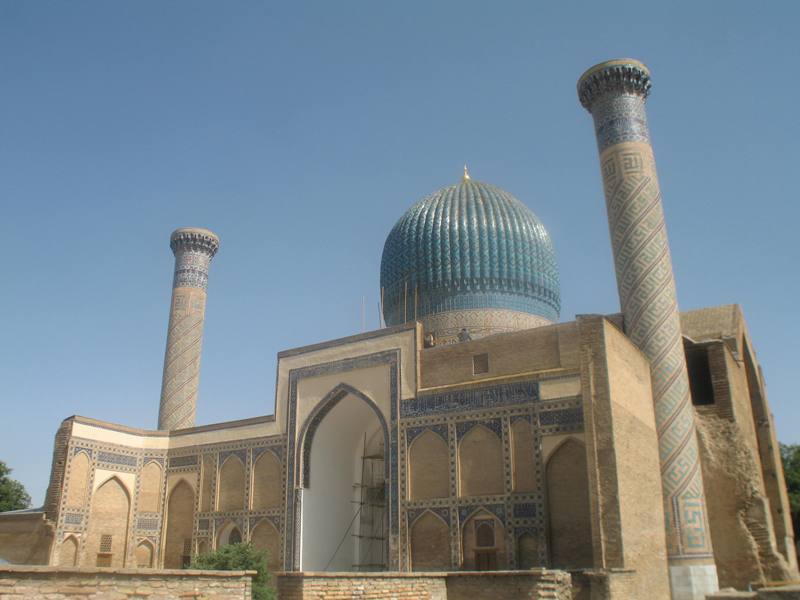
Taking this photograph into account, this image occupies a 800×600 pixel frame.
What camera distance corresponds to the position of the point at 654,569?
1005 cm

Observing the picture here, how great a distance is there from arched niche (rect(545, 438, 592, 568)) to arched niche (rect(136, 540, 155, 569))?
333 inches

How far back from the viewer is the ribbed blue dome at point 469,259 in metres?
16.9

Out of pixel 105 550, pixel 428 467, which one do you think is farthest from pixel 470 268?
pixel 105 550

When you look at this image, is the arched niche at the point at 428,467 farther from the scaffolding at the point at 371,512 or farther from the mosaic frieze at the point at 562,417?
the scaffolding at the point at 371,512

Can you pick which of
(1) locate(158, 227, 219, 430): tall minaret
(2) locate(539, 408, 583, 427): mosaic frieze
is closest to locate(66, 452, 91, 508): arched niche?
(1) locate(158, 227, 219, 430): tall minaret

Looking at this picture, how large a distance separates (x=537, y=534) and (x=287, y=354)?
20.4 feet

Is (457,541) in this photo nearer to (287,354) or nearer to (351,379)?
(351,379)

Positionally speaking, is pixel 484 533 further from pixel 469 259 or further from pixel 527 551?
pixel 469 259

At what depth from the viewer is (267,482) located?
14.4 m

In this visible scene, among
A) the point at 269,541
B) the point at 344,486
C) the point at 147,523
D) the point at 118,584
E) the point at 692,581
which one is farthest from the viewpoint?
the point at 147,523

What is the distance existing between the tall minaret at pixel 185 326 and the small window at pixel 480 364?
8.25m

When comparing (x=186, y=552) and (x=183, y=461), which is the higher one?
(x=183, y=461)

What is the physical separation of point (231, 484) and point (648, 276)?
8.50m

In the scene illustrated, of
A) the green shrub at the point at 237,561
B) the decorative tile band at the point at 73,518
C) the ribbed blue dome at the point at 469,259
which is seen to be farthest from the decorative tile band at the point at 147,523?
the ribbed blue dome at the point at 469,259
